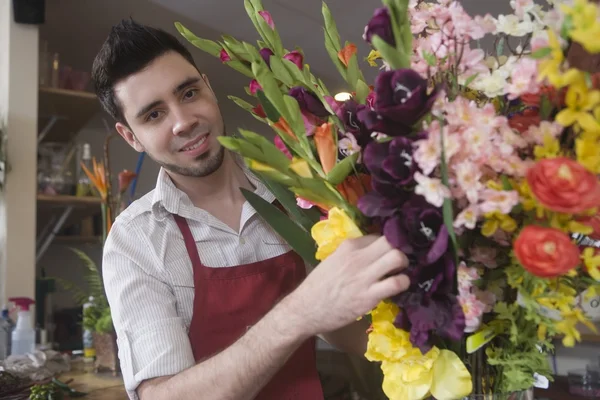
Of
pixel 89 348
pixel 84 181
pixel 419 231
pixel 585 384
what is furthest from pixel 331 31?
pixel 585 384

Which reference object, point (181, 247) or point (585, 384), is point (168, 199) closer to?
point (181, 247)

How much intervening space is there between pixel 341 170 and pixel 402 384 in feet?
0.76

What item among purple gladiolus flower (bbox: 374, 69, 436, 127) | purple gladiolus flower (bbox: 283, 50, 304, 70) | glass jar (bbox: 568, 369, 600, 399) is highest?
purple gladiolus flower (bbox: 283, 50, 304, 70)

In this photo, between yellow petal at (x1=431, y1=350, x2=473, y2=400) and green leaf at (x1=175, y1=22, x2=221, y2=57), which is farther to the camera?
green leaf at (x1=175, y1=22, x2=221, y2=57)

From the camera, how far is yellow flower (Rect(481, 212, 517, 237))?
0.52 m

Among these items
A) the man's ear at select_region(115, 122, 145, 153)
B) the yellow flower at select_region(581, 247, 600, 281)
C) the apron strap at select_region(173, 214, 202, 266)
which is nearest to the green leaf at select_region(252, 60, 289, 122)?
the yellow flower at select_region(581, 247, 600, 281)

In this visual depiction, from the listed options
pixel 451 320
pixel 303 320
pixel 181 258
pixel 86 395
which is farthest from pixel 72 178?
pixel 451 320

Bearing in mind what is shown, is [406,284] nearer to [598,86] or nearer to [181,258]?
[598,86]

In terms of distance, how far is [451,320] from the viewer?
1.78ft

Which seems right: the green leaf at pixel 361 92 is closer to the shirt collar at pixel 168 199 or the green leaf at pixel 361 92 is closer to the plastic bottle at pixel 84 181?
the shirt collar at pixel 168 199

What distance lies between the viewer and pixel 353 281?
58 centimetres

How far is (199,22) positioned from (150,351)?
8.56 ft

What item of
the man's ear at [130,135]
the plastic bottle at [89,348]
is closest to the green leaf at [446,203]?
the man's ear at [130,135]

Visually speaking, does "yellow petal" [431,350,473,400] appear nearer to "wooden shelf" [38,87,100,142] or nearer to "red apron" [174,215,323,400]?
"red apron" [174,215,323,400]
